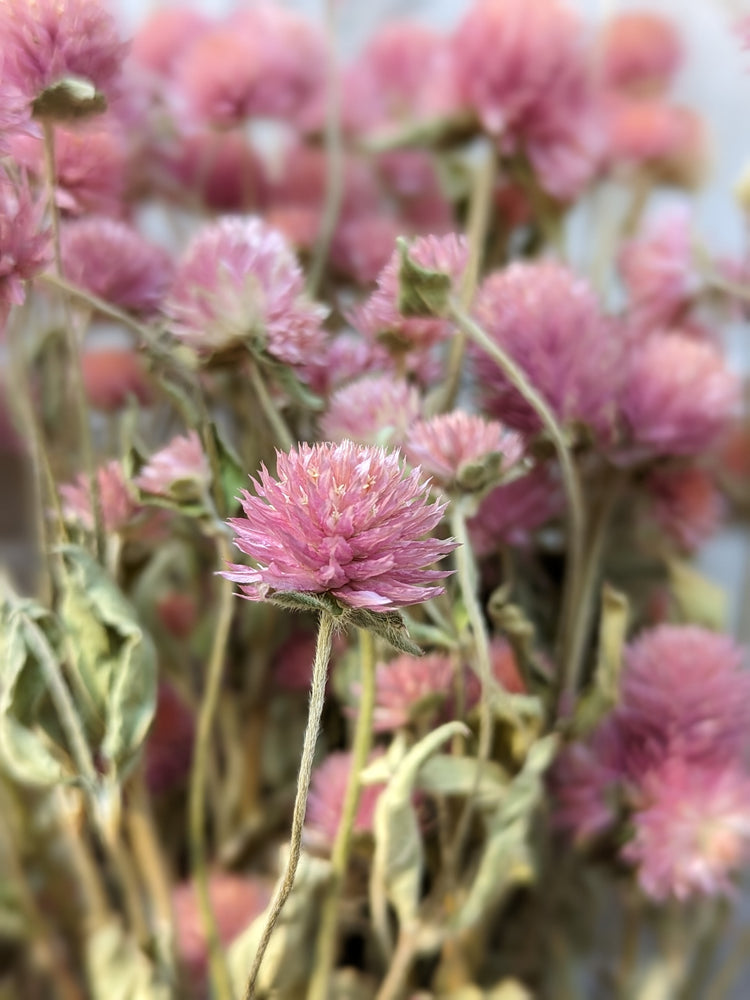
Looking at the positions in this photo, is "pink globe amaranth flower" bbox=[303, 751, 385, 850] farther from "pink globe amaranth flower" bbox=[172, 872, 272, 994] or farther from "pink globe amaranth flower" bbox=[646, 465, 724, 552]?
"pink globe amaranth flower" bbox=[646, 465, 724, 552]

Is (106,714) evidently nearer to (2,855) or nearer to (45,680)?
(45,680)

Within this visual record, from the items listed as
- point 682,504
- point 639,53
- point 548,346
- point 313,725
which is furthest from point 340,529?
point 639,53

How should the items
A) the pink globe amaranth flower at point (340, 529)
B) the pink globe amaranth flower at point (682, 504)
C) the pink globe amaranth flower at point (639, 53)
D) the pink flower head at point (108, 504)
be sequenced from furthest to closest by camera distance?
the pink globe amaranth flower at point (639, 53) < the pink globe amaranth flower at point (682, 504) < the pink flower head at point (108, 504) < the pink globe amaranth flower at point (340, 529)

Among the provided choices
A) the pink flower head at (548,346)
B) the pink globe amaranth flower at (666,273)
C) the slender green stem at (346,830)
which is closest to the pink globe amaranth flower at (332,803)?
the slender green stem at (346,830)

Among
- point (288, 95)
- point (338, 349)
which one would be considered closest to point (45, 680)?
point (338, 349)

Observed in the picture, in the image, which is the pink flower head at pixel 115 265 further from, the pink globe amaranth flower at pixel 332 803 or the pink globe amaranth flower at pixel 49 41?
the pink globe amaranth flower at pixel 332 803

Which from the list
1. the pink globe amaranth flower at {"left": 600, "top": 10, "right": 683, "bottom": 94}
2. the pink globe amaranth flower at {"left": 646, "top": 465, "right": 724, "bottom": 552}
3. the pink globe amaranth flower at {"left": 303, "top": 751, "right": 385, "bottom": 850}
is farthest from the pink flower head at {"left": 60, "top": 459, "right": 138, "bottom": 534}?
the pink globe amaranth flower at {"left": 600, "top": 10, "right": 683, "bottom": 94}
